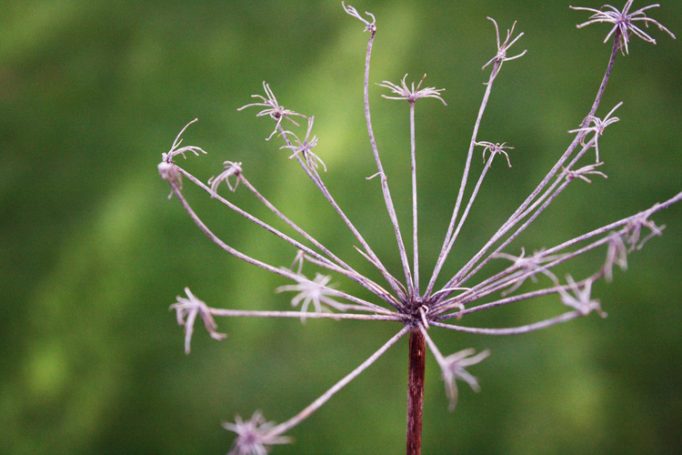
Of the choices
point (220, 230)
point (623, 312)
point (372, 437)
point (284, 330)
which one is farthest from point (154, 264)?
point (623, 312)

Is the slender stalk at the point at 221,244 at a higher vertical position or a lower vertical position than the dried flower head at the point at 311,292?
higher

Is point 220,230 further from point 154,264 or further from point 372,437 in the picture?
point 372,437

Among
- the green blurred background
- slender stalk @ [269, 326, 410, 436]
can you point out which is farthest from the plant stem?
the green blurred background

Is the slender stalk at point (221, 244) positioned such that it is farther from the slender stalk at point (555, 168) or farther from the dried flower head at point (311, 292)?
the slender stalk at point (555, 168)

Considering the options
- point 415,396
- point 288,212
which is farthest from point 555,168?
point 288,212

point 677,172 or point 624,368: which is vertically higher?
point 677,172

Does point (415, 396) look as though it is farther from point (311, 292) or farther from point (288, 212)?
point (288, 212)

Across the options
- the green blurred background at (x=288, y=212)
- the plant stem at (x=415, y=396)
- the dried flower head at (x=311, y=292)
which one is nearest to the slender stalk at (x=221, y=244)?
the dried flower head at (x=311, y=292)
